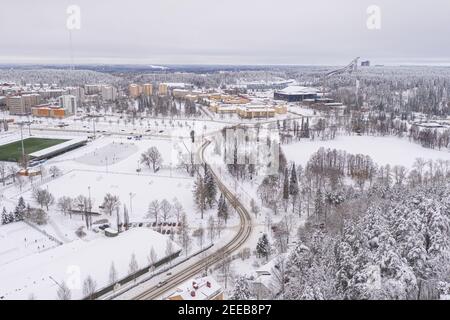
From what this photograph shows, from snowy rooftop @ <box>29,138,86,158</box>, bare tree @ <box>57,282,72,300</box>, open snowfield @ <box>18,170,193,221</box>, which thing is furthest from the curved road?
snowy rooftop @ <box>29,138,86,158</box>

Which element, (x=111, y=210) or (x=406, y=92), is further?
(x=406, y=92)

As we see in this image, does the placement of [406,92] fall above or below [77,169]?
above

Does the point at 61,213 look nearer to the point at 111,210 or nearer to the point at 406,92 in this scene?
the point at 111,210

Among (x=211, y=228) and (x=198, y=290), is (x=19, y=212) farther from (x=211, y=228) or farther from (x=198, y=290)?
(x=198, y=290)

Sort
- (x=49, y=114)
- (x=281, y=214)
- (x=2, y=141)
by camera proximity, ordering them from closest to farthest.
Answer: (x=281, y=214), (x=2, y=141), (x=49, y=114)

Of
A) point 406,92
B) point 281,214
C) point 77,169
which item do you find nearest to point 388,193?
Result: point 281,214

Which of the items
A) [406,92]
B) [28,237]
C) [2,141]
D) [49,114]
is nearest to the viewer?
[28,237]

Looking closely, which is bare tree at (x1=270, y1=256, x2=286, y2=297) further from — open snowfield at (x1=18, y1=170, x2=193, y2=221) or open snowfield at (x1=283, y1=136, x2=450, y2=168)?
open snowfield at (x1=283, y1=136, x2=450, y2=168)

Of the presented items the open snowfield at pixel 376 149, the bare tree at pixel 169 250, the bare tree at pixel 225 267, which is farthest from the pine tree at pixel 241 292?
the open snowfield at pixel 376 149
